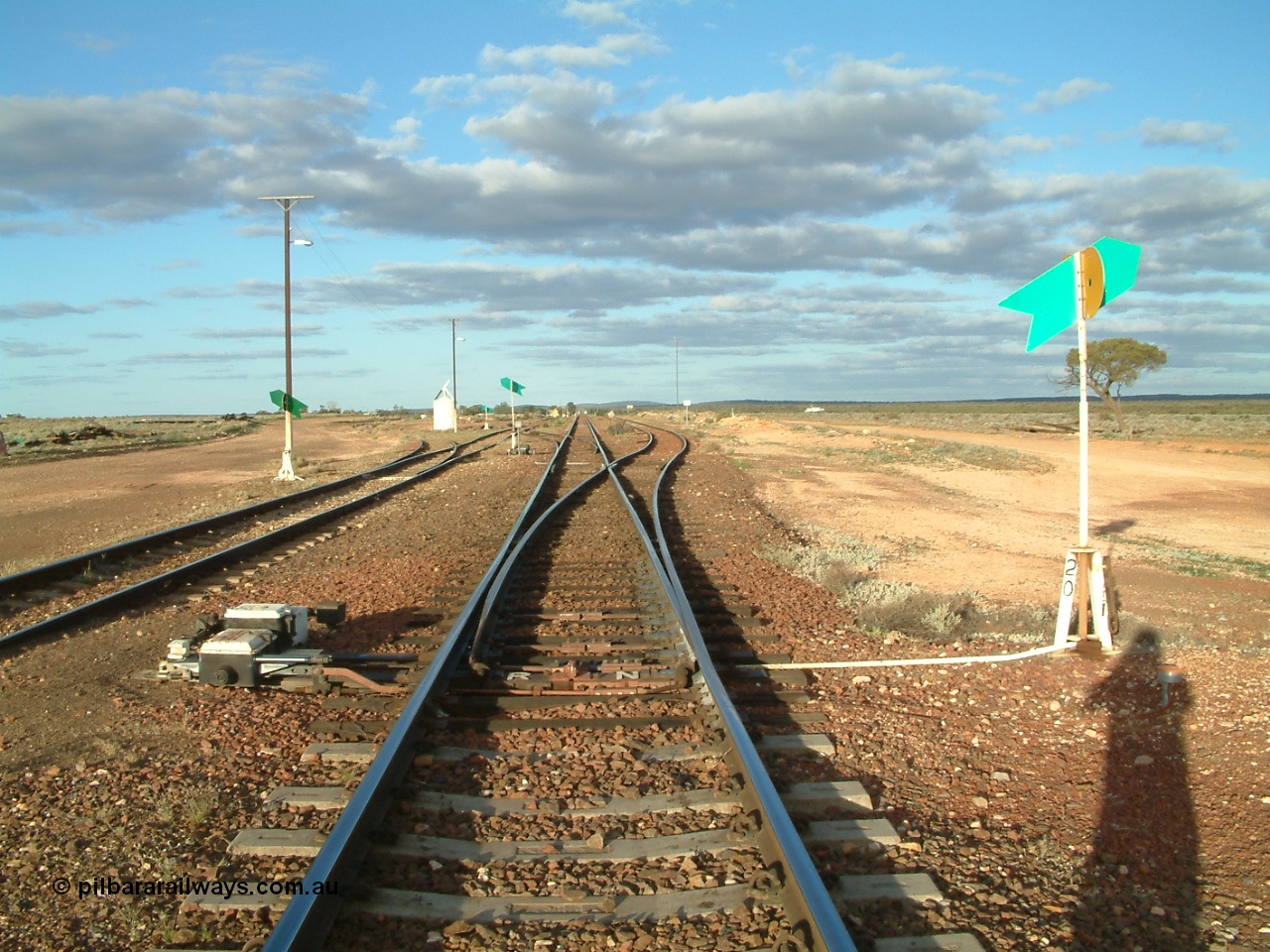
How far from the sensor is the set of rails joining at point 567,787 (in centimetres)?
345

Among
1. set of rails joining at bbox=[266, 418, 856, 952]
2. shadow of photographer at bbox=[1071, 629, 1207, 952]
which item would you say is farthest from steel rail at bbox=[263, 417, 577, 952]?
shadow of photographer at bbox=[1071, 629, 1207, 952]

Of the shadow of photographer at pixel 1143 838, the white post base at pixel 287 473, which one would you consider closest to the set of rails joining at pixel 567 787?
the shadow of photographer at pixel 1143 838

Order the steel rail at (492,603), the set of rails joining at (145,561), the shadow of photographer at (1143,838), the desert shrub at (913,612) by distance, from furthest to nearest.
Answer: the set of rails joining at (145,561), the desert shrub at (913,612), the steel rail at (492,603), the shadow of photographer at (1143,838)

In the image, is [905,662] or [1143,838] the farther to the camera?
[905,662]

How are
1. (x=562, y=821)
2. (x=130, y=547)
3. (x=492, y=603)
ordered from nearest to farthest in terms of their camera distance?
(x=562, y=821)
(x=492, y=603)
(x=130, y=547)

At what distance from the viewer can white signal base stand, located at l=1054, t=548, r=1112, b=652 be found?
7.05 m

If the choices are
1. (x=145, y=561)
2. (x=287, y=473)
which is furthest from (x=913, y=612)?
(x=287, y=473)

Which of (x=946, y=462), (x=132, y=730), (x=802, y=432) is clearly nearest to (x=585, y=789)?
(x=132, y=730)

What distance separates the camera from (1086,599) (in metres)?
7.21

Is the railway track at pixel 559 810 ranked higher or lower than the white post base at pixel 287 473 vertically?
lower

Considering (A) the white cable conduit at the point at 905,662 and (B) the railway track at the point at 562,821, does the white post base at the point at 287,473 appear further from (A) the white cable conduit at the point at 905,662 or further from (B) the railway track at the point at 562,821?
(A) the white cable conduit at the point at 905,662

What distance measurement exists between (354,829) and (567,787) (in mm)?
1086

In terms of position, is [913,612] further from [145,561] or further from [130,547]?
[130,547]

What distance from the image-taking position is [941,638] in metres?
7.59
